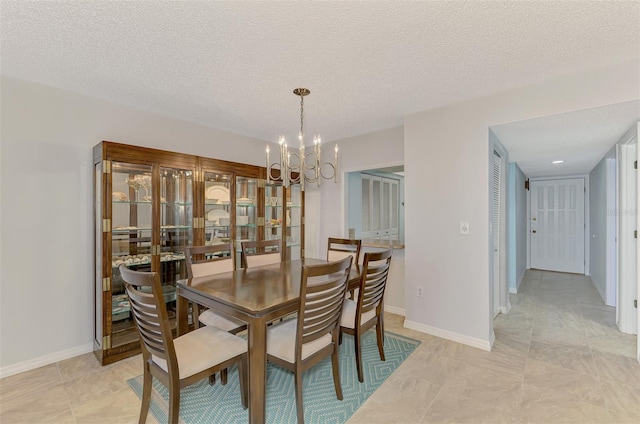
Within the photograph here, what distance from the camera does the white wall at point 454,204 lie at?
266cm

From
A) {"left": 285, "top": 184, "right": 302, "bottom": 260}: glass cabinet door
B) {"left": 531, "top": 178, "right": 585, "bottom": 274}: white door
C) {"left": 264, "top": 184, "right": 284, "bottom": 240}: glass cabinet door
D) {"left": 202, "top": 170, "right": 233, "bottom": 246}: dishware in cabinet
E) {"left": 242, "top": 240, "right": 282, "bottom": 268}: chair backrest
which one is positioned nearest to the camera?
{"left": 242, "top": 240, "right": 282, "bottom": 268}: chair backrest

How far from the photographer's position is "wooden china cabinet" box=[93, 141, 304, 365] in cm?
261

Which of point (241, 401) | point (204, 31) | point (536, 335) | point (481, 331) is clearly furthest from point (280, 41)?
point (536, 335)

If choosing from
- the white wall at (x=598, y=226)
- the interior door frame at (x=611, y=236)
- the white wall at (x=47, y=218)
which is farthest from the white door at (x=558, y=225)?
the white wall at (x=47, y=218)

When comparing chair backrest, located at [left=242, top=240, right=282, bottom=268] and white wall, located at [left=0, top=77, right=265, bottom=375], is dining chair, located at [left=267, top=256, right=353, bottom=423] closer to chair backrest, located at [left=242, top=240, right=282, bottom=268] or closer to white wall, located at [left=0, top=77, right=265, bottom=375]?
chair backrest, located at [left=242, top=240, right=282, bottom=268]

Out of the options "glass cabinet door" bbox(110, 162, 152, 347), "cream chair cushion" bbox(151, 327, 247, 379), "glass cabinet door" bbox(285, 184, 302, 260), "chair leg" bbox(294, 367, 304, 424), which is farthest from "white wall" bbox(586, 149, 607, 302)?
"glass cabinet door" bbox(110, 162, 152, 347)

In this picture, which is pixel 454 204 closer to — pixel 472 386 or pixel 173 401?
pixel 472 386

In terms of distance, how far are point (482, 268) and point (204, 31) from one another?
9.74ft

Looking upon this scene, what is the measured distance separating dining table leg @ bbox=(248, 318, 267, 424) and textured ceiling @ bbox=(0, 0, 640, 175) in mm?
1767

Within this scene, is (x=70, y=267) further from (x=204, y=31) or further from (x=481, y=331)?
(x=481, y=331)

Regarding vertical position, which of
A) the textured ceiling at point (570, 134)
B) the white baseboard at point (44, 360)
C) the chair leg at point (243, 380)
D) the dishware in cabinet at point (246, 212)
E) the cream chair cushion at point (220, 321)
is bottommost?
the white baseboard at point (44, 360)

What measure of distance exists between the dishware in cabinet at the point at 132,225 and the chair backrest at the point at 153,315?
1.27 m

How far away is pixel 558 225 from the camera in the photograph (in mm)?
6227

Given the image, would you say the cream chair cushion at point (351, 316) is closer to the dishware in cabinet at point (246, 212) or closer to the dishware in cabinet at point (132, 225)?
the dishware in cabinet at point (246, 212)
